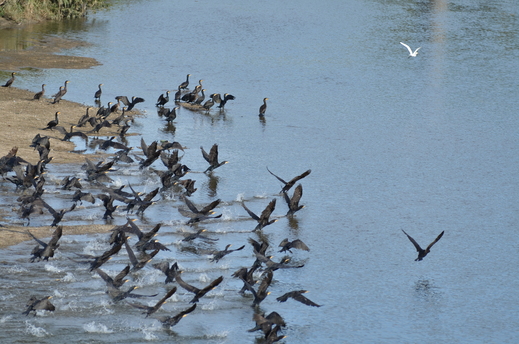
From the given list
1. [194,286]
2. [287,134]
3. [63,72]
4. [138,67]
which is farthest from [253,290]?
[138,67]

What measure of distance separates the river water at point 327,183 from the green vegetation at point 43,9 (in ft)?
2.78

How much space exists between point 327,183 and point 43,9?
85.5 ft

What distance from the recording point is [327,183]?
61.6 feet

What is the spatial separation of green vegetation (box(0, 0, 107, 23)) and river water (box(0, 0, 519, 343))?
85 cm

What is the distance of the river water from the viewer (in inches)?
471

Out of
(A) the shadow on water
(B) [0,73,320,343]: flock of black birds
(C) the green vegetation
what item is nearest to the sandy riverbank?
(B) [0,73,320,343]: flock of black birds

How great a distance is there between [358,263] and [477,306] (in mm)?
2359

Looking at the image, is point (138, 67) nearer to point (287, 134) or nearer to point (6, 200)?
point (287, 134)

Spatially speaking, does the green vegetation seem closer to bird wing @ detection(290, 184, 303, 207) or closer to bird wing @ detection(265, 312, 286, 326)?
bird wing @ detection(290, 184, 303, 207)

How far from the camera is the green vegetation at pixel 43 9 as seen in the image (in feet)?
124

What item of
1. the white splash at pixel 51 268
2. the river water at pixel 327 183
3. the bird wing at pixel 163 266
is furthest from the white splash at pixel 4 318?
the bird wing at pixel 163 266

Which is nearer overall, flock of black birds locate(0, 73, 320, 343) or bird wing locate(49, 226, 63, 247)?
flock of black birds locate(0, 73, 320, 343)

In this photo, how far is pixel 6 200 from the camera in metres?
15.1

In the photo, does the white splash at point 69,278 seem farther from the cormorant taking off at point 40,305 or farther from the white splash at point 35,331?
the white splash at point 35,331
